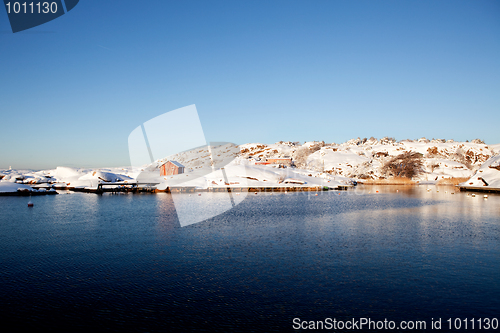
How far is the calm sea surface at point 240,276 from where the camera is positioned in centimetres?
1554

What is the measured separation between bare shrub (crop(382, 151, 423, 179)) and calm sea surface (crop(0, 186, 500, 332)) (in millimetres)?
115899

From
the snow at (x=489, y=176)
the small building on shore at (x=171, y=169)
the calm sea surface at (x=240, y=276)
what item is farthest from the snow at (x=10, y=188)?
the snow at (x=489, y=176)

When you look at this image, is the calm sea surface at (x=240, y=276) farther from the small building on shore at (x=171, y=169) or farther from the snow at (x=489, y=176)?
the small building on shore at (x=171, y=169)

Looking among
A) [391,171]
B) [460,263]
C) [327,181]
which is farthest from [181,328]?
[391,171]

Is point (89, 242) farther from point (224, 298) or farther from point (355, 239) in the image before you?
point (355, 239)

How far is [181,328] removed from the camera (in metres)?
14.3

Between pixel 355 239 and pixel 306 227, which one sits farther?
pixel 306 227

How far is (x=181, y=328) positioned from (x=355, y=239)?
21.4 metres

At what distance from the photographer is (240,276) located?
20.6 metres

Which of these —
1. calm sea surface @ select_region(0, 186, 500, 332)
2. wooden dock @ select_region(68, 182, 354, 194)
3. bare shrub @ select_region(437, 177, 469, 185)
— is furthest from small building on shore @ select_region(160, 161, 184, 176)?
bare shrub @ select_region(437, 177, 469, 185)

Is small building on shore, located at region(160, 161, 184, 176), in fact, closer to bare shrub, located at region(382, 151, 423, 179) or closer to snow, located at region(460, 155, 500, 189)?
bare shrub, located at region(382, 151, 423, 179)

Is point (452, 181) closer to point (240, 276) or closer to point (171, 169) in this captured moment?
point (171, 169)

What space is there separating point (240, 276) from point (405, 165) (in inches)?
5718

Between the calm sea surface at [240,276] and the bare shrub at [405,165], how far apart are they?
380 ft
